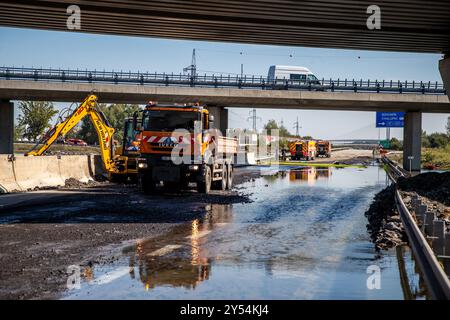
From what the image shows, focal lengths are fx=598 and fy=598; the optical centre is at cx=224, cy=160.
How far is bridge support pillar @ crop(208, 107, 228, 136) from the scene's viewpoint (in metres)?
51.4

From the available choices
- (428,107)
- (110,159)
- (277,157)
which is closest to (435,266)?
(110,159)

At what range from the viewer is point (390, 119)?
5753 centimetres

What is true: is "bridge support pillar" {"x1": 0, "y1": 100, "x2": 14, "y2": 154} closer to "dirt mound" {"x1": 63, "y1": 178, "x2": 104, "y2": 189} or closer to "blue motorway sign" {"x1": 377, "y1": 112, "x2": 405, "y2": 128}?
"dirt mound" {"x1": 63, "y1": 178, "x2": 104, "y2": 189}

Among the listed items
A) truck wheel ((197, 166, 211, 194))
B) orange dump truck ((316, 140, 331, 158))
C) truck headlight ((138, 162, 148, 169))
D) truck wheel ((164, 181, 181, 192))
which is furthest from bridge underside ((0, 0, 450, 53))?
orange dump truck ((316, 140, 331, 158))

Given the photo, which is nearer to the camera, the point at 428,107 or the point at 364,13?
the point at 364,13

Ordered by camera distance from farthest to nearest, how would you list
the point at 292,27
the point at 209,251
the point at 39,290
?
the point at 292,27, the point at 209,251, the point at 39,290

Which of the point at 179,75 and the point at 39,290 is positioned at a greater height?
the point at 179,75

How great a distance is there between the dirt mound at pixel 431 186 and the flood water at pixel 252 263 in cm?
382

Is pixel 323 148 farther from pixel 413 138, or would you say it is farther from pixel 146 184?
pixel 146 184

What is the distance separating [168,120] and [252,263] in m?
12.5

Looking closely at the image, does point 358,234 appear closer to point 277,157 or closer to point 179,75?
point 179,75

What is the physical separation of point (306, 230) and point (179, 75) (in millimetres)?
35842
